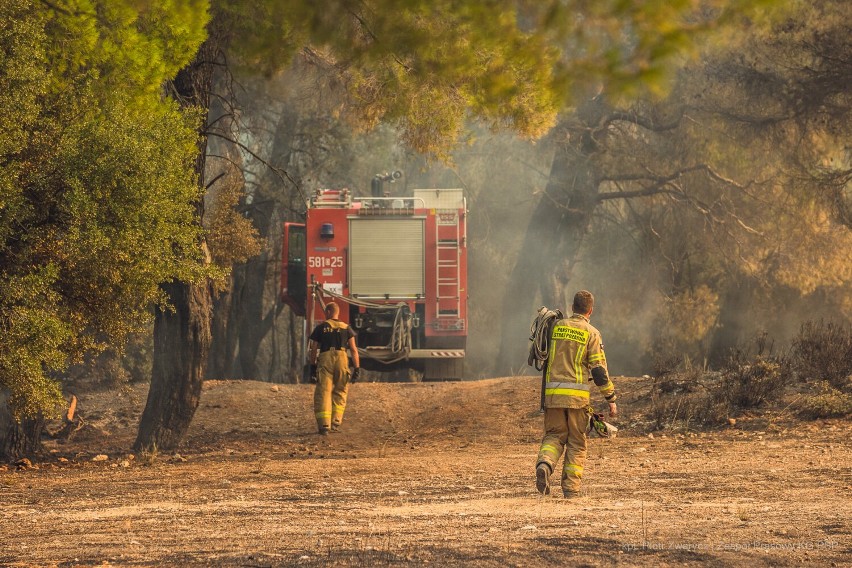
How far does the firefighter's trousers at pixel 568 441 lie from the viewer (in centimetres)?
935

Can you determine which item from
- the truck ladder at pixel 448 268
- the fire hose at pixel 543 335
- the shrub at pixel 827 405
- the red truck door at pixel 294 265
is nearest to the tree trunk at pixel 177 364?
the fire hose at pixel 543 335

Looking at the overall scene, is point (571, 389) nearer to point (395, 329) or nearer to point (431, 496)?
point (431, 496)

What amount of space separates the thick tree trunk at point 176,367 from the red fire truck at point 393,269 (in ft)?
19.7

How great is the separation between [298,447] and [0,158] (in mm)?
6019

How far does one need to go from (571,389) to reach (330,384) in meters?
6.63

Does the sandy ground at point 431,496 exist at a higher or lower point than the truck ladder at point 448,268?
lower

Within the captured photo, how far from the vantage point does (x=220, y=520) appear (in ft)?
28.2

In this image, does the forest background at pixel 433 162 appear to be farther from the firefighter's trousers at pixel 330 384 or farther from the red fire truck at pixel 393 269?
the red fire truck at pixel 393 269

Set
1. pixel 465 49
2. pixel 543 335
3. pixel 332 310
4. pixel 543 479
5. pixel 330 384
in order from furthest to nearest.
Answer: pixel 330 384 → pixel 332 310 → pixel 465 49 → pixel 543 335 → pixel 543 479

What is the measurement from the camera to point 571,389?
30.8 feet

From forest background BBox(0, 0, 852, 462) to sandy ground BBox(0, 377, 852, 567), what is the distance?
59.3 inches

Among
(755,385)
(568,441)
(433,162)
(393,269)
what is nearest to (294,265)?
(393,269)

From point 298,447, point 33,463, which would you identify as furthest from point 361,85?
point 33,463

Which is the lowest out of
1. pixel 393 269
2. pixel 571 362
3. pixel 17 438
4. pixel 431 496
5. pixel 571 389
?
pixel 17 438
